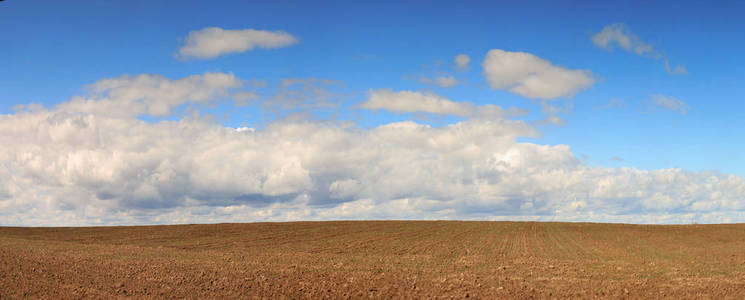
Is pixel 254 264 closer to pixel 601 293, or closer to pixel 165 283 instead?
pixel 165 283

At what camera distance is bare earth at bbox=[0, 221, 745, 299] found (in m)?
22.0

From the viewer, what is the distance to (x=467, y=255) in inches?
1451

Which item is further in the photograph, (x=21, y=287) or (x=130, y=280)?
(x=130, y=280)

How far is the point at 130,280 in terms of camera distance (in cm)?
2412

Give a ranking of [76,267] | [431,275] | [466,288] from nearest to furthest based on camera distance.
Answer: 1. [466,288]
2. [431,275]
3. [76,267]

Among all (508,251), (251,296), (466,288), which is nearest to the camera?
(251,296)

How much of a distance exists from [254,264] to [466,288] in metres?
12.8

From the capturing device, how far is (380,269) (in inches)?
1111

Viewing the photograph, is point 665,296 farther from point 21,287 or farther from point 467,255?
point 21,287

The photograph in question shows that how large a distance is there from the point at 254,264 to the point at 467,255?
568 inches

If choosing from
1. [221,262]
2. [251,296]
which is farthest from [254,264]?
[251,296]

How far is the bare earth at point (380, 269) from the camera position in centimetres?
2195

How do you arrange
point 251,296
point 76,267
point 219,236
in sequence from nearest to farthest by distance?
point 251,296 < point 76,267 < point 219,236

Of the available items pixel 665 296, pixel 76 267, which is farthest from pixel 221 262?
pixel 665 296
